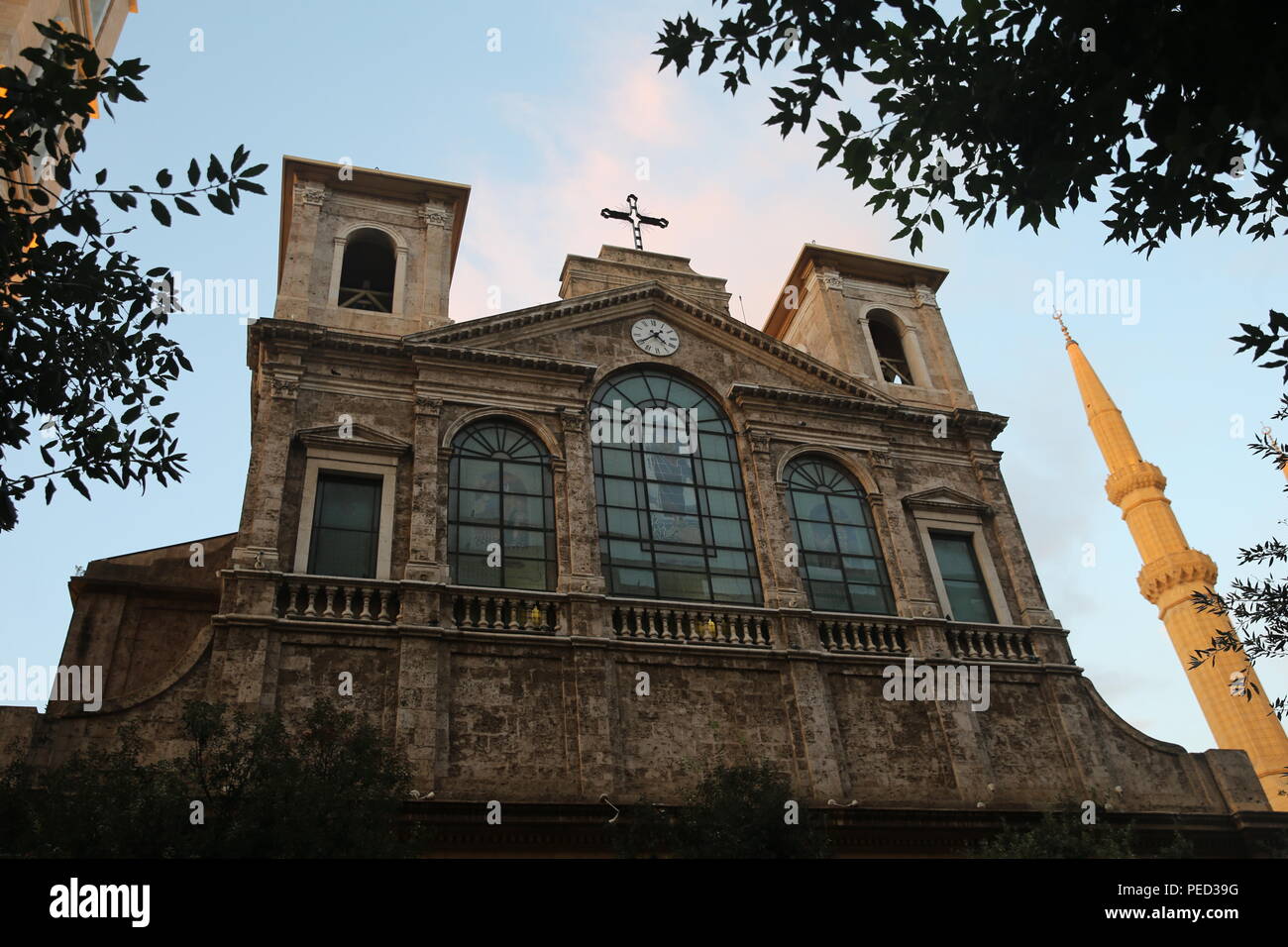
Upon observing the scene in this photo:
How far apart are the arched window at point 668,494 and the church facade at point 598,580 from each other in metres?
0.06

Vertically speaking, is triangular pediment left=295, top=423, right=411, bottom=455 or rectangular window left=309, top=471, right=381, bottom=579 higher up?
triangular pediment left=295, top=423, right=411, bottom=455

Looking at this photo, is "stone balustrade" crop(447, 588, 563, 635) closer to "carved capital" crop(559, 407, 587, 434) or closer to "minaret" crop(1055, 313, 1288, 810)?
"carved capital" crop(559, 407, 587, 434)

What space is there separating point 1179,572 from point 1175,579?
0.39 metres

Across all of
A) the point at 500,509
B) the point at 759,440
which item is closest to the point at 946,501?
the point at 759,440

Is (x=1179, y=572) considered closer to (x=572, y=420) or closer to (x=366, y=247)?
(x=572, y=420)

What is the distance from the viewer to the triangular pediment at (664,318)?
2025 cm

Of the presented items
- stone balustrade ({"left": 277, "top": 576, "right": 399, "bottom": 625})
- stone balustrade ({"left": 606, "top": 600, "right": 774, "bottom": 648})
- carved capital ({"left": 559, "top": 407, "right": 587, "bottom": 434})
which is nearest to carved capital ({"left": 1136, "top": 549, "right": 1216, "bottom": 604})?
stone balustrade ({"left": 606, "top": 600, "right": 774, "bottom": 648})

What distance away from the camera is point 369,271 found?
2225 centimetres

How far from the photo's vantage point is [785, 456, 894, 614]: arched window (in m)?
19.0

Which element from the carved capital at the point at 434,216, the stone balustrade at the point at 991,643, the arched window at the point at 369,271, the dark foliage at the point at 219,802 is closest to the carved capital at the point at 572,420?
the arched window at the point at 369,271

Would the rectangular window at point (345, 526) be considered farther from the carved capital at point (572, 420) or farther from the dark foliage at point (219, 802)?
the dark foliage at point (219, 802)

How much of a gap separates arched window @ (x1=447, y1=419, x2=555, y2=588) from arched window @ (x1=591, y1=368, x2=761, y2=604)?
Answer: 1.06m
